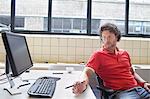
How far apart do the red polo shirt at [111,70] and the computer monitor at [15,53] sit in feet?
2.22

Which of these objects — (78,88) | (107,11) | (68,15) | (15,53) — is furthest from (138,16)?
(15,53)

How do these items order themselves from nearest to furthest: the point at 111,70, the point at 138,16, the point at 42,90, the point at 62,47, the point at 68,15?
the point at 42,90 < the point at 111,70 < the point at 62,47 < the point at 68,15 < the point at 138,16

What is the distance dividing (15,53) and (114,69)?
1.12 m

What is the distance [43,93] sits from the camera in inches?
59.9

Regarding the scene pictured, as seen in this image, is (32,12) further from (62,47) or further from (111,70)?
(111,70)

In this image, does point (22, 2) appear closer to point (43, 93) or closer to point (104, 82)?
point (104, 82)

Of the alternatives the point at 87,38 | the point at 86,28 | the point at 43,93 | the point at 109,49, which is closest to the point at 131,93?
the point at 109,49

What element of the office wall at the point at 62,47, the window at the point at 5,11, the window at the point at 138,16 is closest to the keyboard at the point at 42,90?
the office wall at the point at 62,47

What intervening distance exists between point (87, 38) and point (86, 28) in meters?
0.35

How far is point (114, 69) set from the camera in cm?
239

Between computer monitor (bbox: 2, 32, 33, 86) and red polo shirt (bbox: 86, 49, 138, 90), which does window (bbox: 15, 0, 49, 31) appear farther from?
computer monitor (bbox: 2, 32, 33, 86)

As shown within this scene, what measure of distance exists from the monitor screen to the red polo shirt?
676 mm

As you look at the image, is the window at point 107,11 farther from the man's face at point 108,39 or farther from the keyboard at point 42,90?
the keyboard at point 42,90

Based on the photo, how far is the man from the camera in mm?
2264
